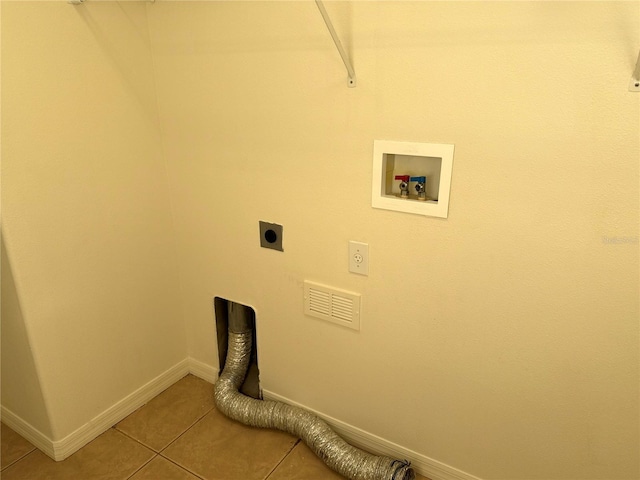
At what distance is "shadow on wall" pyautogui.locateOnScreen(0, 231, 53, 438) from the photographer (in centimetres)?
148

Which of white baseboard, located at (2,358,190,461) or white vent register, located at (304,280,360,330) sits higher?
white vent register, located at (304,280,360,330)

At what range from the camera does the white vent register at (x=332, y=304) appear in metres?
1.56

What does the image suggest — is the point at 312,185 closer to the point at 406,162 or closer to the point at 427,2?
the point at 406,162

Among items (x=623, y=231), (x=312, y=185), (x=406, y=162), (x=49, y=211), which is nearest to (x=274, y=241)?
(x=312, y=185)

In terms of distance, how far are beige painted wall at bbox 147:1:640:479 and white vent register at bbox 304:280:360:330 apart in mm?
35

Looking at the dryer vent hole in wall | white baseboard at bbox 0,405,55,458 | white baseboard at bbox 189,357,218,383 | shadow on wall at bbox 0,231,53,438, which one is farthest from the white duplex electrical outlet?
white baseboard at bbox 0,405,55,458

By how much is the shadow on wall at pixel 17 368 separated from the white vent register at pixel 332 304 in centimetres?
98

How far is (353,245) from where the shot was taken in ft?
4.84

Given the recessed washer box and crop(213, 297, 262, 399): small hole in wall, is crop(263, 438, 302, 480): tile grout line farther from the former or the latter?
the recessed washer box

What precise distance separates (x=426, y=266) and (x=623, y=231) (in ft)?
1.69

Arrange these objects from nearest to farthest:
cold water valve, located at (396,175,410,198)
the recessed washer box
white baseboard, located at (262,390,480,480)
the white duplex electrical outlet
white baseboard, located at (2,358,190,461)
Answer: the recessed washer box → cold water valve, located at (396,175,410,198) → the white duplex electrical outlet → white baseboard, located at (262,390,480,480) → white baseboard, located at (2,358,190,461)

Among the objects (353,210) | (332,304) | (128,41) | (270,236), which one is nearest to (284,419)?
(332,304)

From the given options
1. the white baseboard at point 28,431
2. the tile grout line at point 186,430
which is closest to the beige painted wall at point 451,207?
the tile grout line at point 186,430

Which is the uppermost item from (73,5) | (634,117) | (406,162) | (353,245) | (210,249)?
(73,5)
